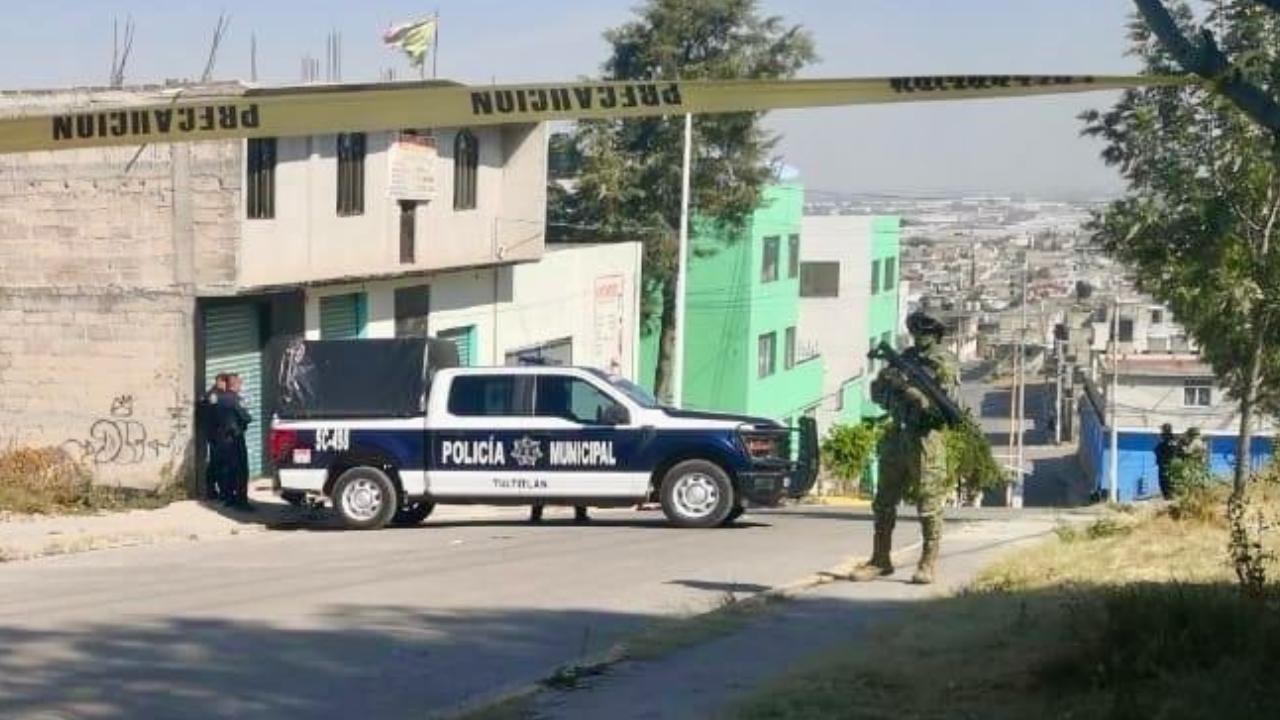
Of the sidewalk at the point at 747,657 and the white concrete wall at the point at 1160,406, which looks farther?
the white concrete wall at the point at 1160,406

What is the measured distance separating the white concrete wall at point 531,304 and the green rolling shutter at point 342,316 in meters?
0.15

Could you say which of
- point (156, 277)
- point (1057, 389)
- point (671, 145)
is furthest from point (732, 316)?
point (156, 277)

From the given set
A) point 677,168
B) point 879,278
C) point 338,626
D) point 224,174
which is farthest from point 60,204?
point 879,278

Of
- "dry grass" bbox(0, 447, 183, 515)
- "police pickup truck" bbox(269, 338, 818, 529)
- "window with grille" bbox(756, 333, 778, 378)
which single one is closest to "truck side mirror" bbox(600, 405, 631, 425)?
"police pickup truck" bbox(269, 338, 818, 529)

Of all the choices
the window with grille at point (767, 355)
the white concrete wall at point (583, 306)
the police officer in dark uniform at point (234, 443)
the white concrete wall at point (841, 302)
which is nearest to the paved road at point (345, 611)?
the police officer in dark uniform at point (234, 443)

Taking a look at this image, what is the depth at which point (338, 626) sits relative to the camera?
37.8 feet

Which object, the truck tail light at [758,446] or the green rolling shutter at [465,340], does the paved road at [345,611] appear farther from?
the green rolling shutter at [465,340]

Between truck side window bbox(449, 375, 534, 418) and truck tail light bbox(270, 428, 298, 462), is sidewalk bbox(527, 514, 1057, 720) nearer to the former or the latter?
truck side window bbox(449, 375, 534, 418)

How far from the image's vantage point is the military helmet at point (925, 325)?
41.2 feet

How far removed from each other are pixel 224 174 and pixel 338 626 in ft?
43.4

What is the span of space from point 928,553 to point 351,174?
17.8m

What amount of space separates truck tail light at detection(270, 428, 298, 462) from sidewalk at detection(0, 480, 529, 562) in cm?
99

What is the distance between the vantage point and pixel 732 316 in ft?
170

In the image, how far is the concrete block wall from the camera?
2367cm
